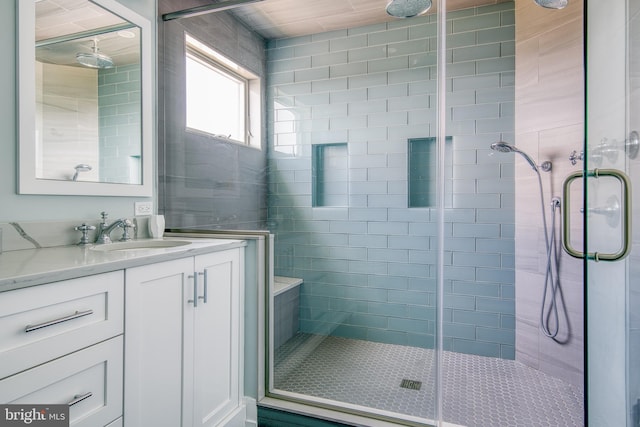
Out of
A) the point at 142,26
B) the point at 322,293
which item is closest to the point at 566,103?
the point at 322,293

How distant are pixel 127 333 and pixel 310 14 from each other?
6.49ft

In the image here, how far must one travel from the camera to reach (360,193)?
7.32 feet

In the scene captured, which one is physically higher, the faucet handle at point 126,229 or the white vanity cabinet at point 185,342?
the faucet handle at point 126,229

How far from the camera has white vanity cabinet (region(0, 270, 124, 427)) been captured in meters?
0.90

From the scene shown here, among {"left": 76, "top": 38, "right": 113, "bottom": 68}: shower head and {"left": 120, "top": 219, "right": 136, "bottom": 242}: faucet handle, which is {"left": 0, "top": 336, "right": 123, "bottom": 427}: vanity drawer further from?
{"left": 76, "top": 38, "right": 113, "bottom": 68}: shower head

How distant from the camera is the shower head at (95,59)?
172 cm

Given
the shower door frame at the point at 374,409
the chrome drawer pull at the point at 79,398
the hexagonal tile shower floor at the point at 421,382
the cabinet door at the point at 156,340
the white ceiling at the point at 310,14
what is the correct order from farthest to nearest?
the white ceiling at the point at 310,14 → the hexagonal tile shower floor at the point at 421,382 → the shower door frame at the point at 374,409 → the cabinet door at the point at 156,340 → the chrome drawer pull at the point at 79,398

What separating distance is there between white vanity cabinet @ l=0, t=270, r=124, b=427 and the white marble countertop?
0.08ft

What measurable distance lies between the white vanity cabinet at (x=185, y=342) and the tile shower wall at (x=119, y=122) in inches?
28.6

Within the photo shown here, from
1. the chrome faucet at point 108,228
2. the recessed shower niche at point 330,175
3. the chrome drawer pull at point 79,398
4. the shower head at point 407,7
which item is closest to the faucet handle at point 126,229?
the chrome faucet at point 108,228

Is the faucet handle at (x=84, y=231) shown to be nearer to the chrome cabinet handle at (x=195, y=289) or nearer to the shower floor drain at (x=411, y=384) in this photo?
the chrome cabinet handle at (x=195, y=289)

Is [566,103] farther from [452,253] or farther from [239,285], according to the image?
[239,285]

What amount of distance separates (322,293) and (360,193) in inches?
25.8

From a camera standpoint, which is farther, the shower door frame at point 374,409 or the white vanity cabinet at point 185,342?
the shower door frame at point 374,409
